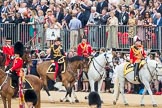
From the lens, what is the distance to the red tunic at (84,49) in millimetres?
36072

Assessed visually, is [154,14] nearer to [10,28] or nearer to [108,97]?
[108,97]

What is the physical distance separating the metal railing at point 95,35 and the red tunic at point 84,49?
1.97 meters

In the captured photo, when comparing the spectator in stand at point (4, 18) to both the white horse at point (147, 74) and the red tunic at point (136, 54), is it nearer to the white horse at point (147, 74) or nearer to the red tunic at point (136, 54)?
the white horse at point (147, 74)

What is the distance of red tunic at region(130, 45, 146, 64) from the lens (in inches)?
1309

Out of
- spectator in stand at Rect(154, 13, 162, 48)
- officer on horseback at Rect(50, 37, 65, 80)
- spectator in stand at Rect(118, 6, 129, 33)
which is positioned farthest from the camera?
spectator in stand at Rect(118, 6, 129, 33)

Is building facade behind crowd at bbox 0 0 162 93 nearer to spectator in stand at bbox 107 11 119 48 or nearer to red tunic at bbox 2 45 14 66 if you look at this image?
spectator in stand at bbox 107 11 119 48

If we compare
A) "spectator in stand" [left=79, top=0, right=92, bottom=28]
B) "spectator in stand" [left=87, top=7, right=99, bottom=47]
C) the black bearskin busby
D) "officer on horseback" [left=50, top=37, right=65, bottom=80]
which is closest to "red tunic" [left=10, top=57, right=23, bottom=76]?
"officer on horseback" [left=50, top=37, right=65, bottom=80]

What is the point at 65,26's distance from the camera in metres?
39.6

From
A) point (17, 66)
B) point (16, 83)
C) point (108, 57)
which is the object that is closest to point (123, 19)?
point (108, 57)

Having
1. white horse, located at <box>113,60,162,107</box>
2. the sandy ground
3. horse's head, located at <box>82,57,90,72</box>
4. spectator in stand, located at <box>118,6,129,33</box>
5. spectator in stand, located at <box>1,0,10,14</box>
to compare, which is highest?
spectator in stand, located at <box>1,0,10,14</box>

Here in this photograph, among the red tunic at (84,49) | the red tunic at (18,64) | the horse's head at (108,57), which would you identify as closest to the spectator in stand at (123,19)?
the red tunic at (84,49)

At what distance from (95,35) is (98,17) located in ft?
2.81

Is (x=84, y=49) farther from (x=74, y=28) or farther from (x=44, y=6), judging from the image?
(x=44, y=6)

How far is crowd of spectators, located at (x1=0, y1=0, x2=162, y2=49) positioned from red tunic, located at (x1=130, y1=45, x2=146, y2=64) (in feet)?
11.7
